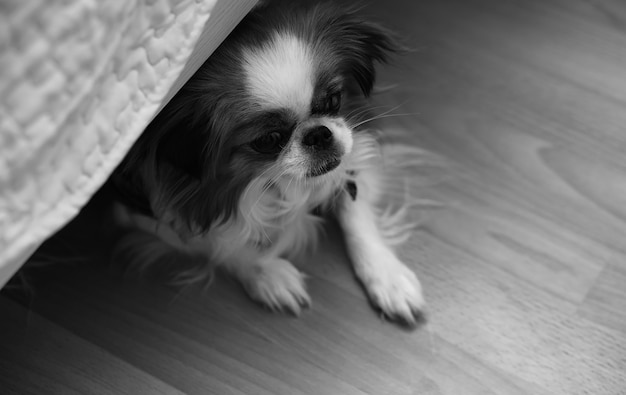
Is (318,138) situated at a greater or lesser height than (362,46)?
lesser

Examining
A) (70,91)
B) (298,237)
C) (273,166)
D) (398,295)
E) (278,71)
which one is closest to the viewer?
(70,91)

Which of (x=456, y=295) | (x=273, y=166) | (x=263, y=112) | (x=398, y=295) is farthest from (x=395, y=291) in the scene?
(x=263, y=112)

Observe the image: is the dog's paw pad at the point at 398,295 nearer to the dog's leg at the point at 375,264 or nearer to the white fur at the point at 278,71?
the dog's leg at the point at 375,264

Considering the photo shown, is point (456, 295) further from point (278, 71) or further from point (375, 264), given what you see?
point (278, 71)

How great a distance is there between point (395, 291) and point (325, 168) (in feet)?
1.07

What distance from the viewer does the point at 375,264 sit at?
1.40 m

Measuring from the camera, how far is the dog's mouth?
3.91 ft

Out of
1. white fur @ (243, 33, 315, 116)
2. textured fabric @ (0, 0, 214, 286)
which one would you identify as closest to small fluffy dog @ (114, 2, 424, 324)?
white fur @ (243, 33, 315, 116)

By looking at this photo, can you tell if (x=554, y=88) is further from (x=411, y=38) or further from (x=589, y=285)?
(x=589, y=285)

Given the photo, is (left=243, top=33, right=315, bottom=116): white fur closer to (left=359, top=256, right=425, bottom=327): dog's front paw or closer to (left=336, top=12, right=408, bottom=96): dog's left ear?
(left=336, top=12, right=408, bottom=96): dog's left ear

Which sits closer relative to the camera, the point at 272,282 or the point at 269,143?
the point at 269,143

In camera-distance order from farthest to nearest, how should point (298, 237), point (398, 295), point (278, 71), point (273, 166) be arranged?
point (298, 237) < point (398, 295) < point (273, 166) < point (278, 71)

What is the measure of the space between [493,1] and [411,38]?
0.88ft

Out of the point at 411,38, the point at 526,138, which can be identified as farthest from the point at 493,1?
the point at 526,138
